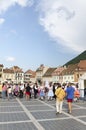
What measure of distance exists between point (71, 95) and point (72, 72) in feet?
372

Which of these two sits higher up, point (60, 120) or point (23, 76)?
point (23, 76)

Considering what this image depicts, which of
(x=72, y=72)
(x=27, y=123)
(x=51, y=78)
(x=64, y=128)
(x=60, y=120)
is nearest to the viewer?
(x=64, y=128)

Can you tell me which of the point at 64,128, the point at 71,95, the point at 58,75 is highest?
the point at 58,75

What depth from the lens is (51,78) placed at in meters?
161

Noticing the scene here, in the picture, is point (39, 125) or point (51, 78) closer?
point (39, 125)

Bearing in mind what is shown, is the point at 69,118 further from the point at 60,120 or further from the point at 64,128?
the point at 64,128

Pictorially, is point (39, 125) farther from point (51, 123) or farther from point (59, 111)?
point (59, 111)

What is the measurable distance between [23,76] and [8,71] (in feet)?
37.2

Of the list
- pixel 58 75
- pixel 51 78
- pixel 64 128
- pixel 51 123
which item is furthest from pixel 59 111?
pixel 51 78

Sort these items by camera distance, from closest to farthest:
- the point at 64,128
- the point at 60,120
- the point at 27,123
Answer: the point at 64,128, the point at 27,123, the point at 60,120

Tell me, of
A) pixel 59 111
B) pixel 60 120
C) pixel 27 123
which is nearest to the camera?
pixel 27 123

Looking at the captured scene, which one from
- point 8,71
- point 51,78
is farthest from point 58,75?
point 8,71

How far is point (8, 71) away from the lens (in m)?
183

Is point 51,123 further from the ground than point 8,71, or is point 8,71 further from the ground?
point 8,71
